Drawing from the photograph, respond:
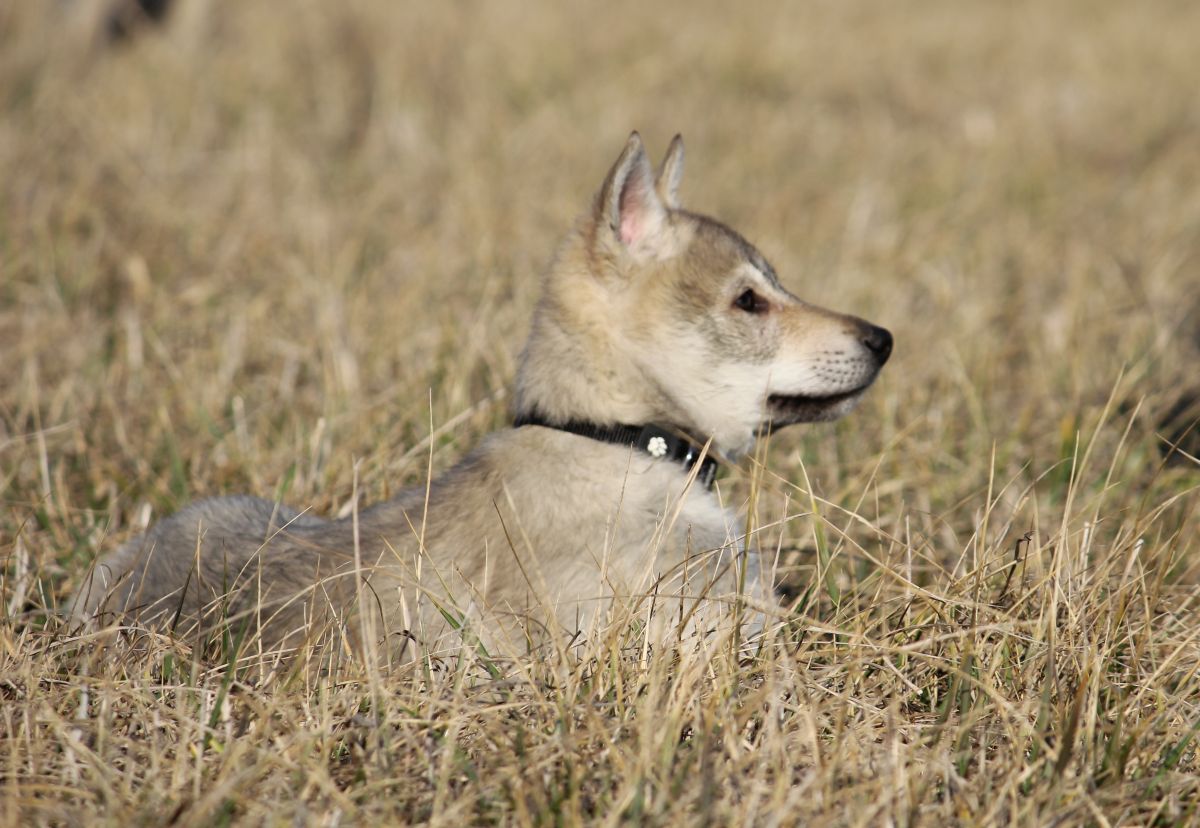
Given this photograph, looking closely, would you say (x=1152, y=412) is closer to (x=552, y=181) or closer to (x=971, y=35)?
(x=552, y=181)

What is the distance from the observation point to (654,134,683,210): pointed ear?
418 centimetres

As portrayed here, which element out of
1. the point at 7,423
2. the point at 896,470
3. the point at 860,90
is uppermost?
the point at 860,90

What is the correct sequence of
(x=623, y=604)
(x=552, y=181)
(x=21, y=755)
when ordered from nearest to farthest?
(x=21, y=755), (x=623, y=604), (x=552, y=181)

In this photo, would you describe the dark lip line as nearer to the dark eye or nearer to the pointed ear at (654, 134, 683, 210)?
the dark eye

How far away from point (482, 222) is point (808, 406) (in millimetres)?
4195

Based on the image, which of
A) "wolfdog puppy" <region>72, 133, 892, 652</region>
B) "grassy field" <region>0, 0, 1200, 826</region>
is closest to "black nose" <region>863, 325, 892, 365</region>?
"wolfdog puppy" <region>72, 133, 892, 652</region>

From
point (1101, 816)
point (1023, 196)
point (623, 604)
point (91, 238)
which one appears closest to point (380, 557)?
point (623, 604)

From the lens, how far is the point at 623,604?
119 inches

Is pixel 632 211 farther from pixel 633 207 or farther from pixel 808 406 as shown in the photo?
pixel 808 406

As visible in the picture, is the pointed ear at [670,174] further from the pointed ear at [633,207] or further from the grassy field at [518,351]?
the grassy field at [518,351]

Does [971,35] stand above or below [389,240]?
above

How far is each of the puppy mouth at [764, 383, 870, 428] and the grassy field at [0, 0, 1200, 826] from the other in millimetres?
299

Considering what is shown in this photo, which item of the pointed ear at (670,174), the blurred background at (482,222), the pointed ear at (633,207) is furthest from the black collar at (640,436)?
the pointed ear at (670,174)

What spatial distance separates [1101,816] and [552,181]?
22.0ft
